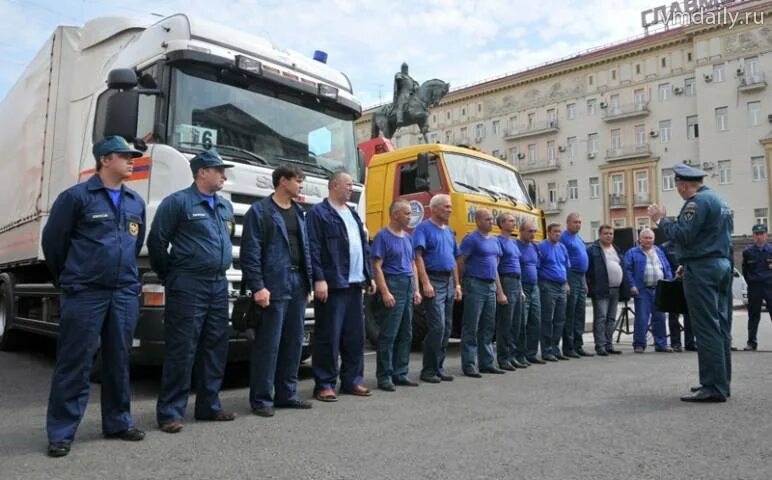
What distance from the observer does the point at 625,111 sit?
47.4 metres

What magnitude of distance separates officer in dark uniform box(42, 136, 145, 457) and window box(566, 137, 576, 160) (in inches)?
1950

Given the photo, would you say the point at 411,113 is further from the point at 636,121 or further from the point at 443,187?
the point at 636,121

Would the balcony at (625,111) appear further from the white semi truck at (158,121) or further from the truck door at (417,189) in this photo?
the white semi truck at (158,121)

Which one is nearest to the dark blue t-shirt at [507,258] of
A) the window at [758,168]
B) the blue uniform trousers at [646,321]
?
the blue uniform trousers at [646,321]

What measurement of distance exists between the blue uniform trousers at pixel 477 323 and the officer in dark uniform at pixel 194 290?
9.65 feet

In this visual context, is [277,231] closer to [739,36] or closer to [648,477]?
[648,477]

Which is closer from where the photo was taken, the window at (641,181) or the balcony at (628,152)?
the balcony at (628,152)

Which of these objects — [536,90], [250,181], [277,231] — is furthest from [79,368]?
[536,90]

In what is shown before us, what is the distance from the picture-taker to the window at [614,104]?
1905 inches

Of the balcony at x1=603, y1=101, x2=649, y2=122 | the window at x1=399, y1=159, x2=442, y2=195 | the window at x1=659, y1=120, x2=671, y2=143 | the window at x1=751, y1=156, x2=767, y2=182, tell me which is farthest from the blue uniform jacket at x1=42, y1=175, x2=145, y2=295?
the balcony at x1=603, y1=101, x2=649, y2=122

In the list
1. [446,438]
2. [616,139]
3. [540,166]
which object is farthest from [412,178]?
[540,166]

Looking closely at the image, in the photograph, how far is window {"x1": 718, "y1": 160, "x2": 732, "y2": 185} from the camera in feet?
137

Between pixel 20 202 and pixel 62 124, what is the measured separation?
1229 millimetres

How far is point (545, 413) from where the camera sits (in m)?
4.74
